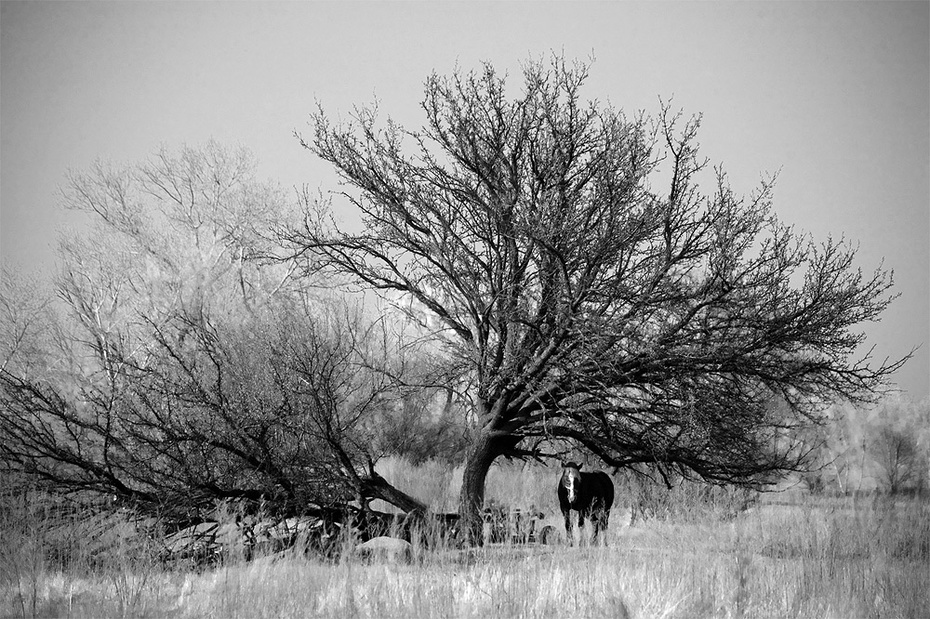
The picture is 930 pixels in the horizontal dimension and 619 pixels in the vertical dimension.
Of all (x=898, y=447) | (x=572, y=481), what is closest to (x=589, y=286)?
(x=572, y=481)

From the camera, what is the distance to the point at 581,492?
31.8 feet

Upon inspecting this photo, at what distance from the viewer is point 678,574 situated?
6770 millimetres

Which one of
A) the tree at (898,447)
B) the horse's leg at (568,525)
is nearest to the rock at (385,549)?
the horse's leg at (568,525)

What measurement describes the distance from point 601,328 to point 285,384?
372cm

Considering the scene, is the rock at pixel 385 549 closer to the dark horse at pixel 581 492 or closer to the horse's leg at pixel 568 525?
the horse's leg at pixel 568 525

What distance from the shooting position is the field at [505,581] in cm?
593

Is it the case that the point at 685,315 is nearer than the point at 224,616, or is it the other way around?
the point at 224,616

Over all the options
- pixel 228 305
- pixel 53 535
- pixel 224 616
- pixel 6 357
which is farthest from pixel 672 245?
pixel 6 357

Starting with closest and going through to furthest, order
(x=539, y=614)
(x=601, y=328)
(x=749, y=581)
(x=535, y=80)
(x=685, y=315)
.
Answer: (x=539, y=614), (x=749, y=581), (x=601, y=328), (x=685, y=315), (x=535, y=80)

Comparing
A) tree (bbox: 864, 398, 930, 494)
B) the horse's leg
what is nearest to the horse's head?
the horse's leg

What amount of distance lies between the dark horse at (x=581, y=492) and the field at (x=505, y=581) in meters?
0.86

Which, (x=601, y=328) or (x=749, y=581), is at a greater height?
(x=601, y=328)

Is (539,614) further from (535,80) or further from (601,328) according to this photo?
(535,80)

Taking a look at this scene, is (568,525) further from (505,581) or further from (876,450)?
(876,450)
